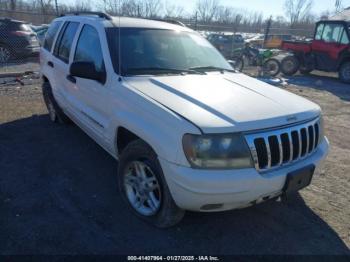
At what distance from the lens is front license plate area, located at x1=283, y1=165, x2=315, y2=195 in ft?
9.24

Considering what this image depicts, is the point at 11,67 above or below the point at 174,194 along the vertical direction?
below

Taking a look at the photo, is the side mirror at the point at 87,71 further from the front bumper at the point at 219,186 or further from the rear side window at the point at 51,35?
the rear side window at the point at 51,35

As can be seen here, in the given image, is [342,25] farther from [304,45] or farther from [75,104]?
[75,104]

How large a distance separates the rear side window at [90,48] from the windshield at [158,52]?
0.22 m

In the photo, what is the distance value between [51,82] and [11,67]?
880 centimetres

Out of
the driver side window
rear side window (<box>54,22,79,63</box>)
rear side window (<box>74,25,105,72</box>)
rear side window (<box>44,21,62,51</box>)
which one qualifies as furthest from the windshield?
the driver side window

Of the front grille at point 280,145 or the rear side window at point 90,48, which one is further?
the rear side window at point 90,48

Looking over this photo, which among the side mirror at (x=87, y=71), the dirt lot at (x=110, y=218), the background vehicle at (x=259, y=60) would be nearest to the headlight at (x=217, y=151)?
the dirt lot at (x=110, y=218)

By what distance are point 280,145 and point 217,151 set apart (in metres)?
0.59

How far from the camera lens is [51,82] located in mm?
5566

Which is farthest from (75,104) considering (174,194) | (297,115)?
(297,115)

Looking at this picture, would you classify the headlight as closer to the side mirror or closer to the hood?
the hood

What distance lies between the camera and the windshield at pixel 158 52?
366 centimetres

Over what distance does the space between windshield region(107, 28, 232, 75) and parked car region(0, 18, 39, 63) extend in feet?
37.0
